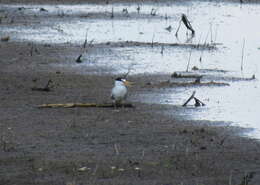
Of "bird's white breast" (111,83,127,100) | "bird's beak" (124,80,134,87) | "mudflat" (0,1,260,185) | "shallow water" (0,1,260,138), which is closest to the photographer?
"mudflat" (0,1,260,185)

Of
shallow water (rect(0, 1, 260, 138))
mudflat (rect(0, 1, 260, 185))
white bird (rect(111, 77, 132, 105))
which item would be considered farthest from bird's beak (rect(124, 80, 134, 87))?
white bird (rect(111, 77, 132, 105))

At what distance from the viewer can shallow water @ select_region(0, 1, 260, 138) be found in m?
13.6

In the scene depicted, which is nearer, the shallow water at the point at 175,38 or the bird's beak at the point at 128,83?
the bird's beak at the point at 128,83

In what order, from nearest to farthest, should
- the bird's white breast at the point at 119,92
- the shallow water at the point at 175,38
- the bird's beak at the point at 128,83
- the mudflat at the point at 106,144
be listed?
the mudflat at the point at 106,144
the bird's white breast at the point at 119,92
the bird's beak at the point at 128,83
the shallow water at the point at 175,38

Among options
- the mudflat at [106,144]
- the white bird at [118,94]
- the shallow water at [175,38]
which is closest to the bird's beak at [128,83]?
the mudflat at [106,144]

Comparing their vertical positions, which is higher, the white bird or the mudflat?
the white bird

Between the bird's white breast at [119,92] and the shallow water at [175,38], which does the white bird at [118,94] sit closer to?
the bird's white breast at [119,92]

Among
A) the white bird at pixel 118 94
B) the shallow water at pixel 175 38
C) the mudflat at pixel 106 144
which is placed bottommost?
the mudflat at pixel 106 144

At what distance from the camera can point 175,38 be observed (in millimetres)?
20266

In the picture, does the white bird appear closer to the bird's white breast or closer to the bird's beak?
the bird's white breast

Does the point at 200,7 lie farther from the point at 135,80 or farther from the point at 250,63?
the point at 135,80

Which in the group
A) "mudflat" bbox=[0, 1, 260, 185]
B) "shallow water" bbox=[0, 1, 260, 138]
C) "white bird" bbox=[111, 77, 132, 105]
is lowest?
"mudflat" bbox=[0, 1, 260, 185]

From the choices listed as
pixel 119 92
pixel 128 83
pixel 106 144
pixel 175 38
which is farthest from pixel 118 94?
pixel 175 38

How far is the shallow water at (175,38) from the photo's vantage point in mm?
13625
